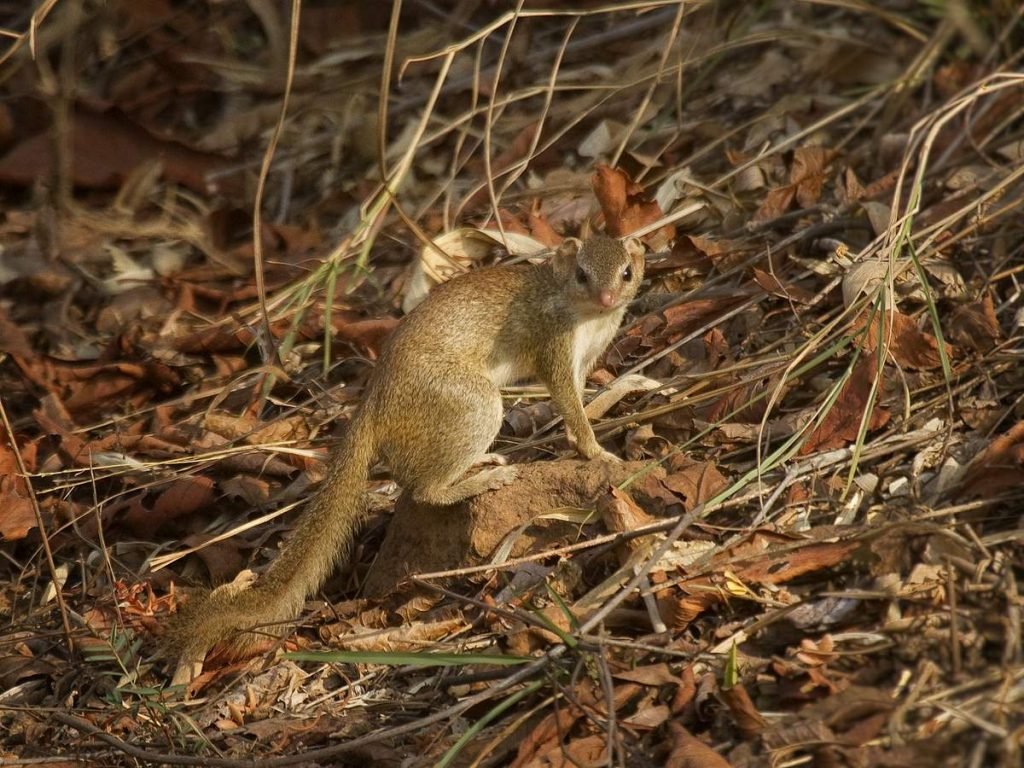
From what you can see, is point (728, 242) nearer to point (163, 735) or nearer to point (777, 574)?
point (777, 574)

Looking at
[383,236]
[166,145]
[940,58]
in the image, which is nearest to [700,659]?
[383,236]

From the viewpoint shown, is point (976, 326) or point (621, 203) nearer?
point (976, 326)

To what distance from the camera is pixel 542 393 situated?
22.3ft

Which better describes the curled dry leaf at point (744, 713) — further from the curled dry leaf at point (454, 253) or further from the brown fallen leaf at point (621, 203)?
the curled dry leaf at point (454, 253)

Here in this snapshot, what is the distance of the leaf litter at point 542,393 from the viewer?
4.41m

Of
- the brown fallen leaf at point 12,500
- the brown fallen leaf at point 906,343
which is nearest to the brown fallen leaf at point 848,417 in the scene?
the brown fallen leaf at point 906,343

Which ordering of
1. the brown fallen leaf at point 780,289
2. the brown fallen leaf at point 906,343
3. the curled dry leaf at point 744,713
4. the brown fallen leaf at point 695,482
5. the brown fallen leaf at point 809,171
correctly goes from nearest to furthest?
the curled dry leaf at point 744,713 → the brown fallen leaf at point 695,482 → the brown fallen leaf at point 906,343 → the brown fallen leaf at point 780,289 → the brown fallen leaf at point 809,171

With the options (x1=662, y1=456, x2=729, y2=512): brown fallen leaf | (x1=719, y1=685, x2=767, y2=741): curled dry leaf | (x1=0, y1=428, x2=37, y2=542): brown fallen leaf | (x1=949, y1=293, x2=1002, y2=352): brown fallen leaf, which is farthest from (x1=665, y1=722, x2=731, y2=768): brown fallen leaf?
(x1=0, y1=428, x2=37, y2=542): brown fallen leaf

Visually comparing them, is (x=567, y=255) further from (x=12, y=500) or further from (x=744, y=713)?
(x=12, y=500)

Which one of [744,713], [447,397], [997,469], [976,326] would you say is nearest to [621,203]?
[447,397]

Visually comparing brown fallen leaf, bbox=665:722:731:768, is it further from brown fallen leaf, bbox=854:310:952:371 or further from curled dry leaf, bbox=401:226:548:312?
curled dry leaf, bbox=401:226:548:312

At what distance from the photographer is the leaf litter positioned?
4.41 meters

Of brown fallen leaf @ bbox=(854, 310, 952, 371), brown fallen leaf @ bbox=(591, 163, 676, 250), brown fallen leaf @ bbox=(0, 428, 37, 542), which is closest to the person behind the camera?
brown fallen leaf @ bbox=(854, 310, 952, 371)

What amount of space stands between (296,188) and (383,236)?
136cm
